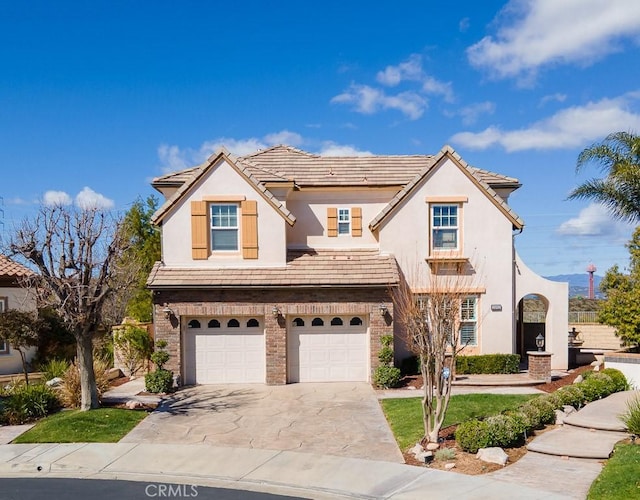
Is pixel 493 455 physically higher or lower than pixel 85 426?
higher

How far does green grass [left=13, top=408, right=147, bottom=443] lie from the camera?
12984 millimetres

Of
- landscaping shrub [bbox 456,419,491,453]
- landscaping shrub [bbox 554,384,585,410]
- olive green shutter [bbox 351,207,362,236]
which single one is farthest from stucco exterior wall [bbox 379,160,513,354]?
landscaping shrub [bbox 456,419,491,453]

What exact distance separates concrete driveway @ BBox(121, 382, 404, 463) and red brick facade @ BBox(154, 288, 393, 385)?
1045 mm

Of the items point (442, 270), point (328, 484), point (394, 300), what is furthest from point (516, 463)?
point (442, 270)

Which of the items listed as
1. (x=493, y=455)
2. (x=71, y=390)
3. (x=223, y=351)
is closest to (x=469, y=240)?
(x=223, y=351)

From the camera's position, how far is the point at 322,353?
1875cm

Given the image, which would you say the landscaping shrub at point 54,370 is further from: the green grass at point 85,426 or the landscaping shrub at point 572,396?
the landscaping shrub at point 572,396

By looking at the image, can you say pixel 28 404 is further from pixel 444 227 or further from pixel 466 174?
pixel 466 174

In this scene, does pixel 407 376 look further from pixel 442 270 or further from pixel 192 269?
pixel 192 269

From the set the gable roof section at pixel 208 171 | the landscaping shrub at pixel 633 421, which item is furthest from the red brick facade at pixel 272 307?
the landscaping shrub at pixel 633 421

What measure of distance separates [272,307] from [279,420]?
15.3 feet

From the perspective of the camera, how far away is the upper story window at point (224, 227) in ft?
62.9

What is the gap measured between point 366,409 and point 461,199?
830 centimetres

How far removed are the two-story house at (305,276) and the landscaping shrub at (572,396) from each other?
5.24 m
